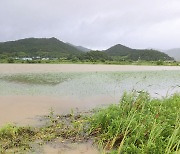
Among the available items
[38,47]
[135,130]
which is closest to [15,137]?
[135,130]

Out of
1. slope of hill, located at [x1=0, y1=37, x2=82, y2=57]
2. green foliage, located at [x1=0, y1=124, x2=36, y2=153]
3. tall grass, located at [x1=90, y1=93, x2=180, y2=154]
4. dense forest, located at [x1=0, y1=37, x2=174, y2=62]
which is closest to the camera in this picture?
tall grass, located at [x1=90, y1=93, x2=180, y2=154]

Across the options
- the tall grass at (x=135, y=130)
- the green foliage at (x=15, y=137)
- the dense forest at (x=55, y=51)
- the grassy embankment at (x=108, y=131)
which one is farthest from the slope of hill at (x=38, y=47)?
the tall grass at (x=135, y=130)

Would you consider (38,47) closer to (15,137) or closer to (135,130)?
(15,137)

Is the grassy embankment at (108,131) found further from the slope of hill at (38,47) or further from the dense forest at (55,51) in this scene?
the slope of hill at (38,47)

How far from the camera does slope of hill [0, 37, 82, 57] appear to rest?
79875 mm

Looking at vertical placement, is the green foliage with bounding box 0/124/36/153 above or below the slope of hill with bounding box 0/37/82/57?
below

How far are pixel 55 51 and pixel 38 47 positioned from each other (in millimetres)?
5428

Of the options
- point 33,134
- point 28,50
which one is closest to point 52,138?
point 33,134

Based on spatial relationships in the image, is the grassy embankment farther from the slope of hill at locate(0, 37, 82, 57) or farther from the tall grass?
the slope of hill at locate(0, 37, 82, 57)

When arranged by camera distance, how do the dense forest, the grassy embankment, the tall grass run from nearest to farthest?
the tall grass
the grassy embankment
the dense forest

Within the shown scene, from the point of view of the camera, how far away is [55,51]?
3531 inches

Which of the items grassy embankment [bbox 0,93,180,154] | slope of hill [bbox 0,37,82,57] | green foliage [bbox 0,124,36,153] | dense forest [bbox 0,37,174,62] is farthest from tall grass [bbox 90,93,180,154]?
slope of hill [bbox 0,37,82,57]

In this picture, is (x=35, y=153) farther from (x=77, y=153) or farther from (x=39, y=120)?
(x=39, y=120)

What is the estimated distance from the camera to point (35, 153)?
529 cm
